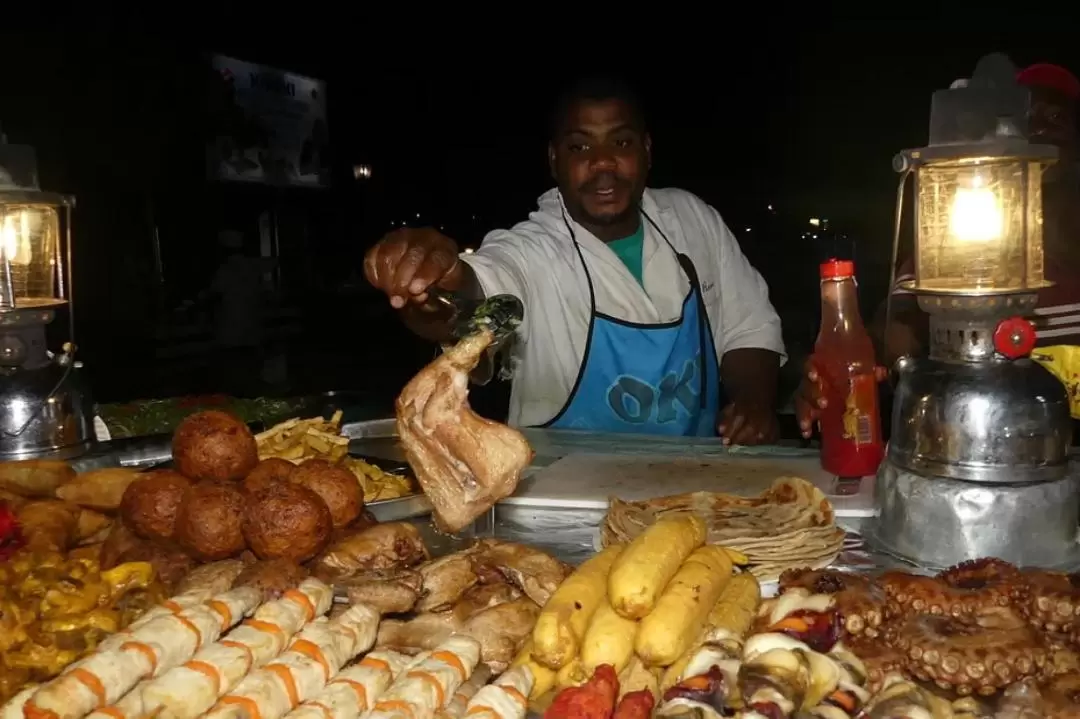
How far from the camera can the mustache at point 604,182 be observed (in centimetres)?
420

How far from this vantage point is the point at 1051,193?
12.1 ft

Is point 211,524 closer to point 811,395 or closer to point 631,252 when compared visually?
point 811,395

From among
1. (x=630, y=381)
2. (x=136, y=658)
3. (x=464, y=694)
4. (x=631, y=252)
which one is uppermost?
(x=631, y=252)

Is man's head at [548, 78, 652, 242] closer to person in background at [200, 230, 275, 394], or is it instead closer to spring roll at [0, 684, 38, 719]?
spring roll at [0, 684, 38, 719]

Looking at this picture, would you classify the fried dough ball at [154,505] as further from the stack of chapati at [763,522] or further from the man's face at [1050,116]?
the man's face at [1050,116]

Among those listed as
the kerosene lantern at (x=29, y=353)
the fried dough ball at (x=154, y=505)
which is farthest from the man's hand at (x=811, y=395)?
the kerosene lantern at (x=29, y=353)

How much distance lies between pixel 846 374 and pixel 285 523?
1.69 metres

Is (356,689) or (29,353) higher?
(29,353)

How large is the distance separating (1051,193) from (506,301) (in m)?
2.64

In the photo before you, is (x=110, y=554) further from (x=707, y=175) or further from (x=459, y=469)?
(x=707, y=175)

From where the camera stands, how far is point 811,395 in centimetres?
271

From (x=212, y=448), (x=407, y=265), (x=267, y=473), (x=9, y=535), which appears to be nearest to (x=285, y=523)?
(x=267, y=473)

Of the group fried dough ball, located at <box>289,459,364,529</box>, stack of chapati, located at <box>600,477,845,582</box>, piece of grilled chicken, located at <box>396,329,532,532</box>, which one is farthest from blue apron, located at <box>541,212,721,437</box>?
fried dough ball, located at <box>289,459,364,529</box>

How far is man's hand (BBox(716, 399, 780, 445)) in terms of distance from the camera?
3449 mm
